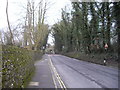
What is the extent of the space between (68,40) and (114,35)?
131 feet

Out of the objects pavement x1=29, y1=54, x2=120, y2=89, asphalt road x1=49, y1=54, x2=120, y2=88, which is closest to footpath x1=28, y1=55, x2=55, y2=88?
pavement x1=29, y1=54, x2=120, y2=89

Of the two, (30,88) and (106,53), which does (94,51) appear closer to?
(106,53)

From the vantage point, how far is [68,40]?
69438 millimetres

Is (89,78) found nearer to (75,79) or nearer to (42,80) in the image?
(75,79)

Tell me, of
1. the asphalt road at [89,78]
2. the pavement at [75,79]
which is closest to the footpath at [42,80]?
the pavement at [75,79]

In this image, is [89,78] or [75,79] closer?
[75,79]

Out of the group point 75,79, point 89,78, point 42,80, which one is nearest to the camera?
point 42,80

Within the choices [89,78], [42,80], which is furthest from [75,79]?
[42,80]

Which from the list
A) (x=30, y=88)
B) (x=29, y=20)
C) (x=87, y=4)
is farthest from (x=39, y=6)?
(x=30, y=88)

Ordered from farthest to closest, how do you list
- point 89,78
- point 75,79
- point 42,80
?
point 89,78, point 75,79, point 42,80

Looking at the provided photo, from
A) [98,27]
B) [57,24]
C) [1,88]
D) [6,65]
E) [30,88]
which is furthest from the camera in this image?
[57,24]

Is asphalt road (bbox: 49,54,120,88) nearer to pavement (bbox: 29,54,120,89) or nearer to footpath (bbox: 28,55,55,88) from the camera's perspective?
pavement (bbox: 29,54,120,89)

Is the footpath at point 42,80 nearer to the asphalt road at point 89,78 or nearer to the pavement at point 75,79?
the pavement at point 75,79

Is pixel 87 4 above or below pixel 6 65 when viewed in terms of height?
above
